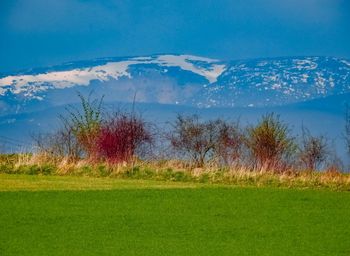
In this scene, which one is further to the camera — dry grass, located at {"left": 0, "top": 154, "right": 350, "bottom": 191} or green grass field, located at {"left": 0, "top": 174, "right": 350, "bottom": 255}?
dry grass, located at {"left": 0, "top": 154, "right": 350, "bottom": 191}

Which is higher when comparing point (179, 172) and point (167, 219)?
point (179, 172)

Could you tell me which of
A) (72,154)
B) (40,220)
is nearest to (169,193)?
(40,220)

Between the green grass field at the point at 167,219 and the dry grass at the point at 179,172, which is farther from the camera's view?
the dry grass at the point at 179,172

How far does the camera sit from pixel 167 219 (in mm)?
15406

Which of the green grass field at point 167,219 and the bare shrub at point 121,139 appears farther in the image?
the bare shrub at point 121,139

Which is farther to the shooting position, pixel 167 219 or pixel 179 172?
pixel 179 172

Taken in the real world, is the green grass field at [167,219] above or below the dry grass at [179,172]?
below

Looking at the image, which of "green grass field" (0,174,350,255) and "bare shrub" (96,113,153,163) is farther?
"bare shrub" (96,113,153,163)

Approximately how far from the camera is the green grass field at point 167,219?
1223cm

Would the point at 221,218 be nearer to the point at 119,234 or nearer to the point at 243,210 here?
the point at 243,210

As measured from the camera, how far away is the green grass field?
1223 cm

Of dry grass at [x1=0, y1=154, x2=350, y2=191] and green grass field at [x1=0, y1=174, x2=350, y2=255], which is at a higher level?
dry grass at [x1=0, y1=154, x2=350, y2=191]

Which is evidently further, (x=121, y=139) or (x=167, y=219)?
(x=121, y=139)

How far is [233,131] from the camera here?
30172 millimetres
